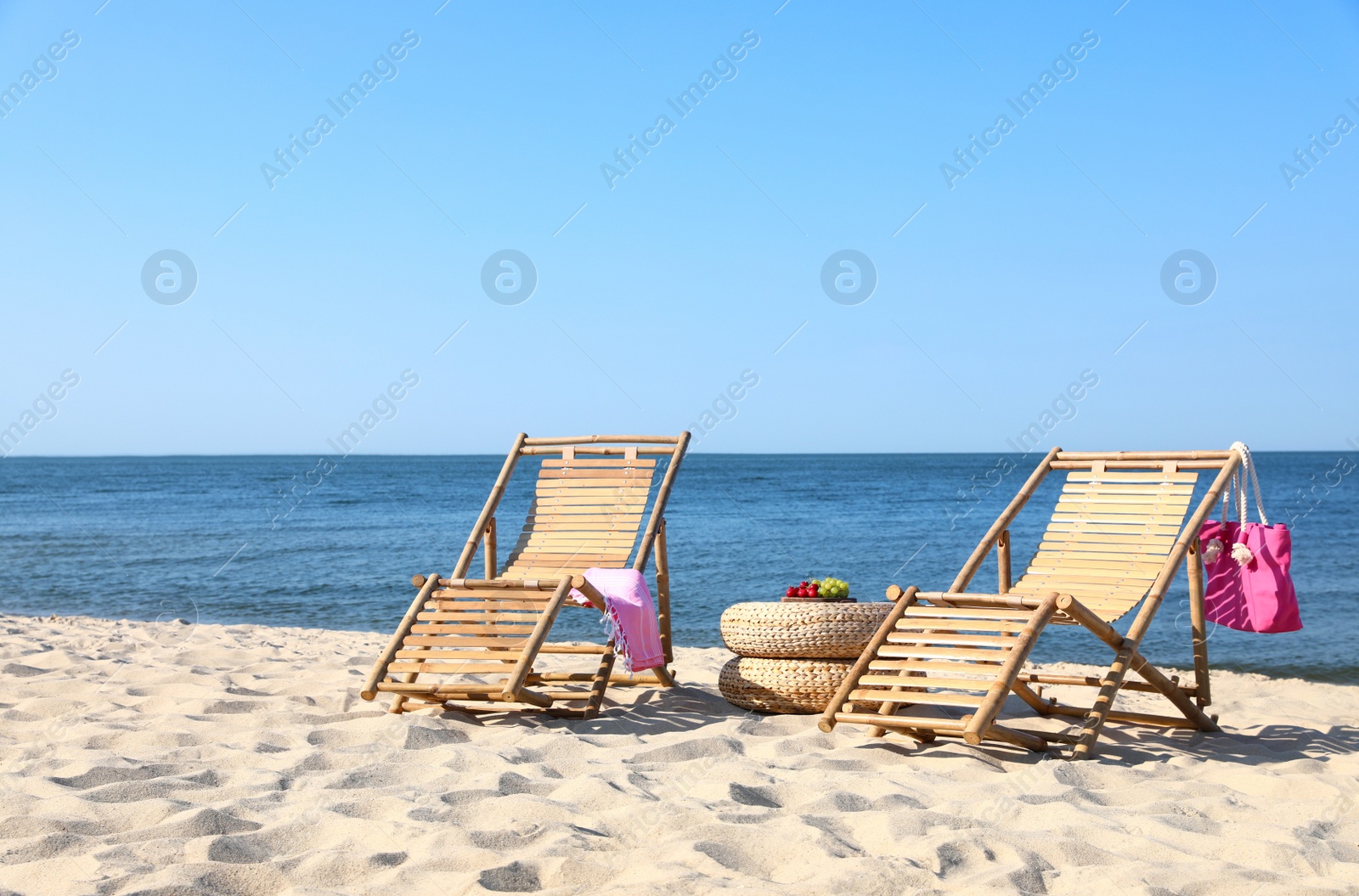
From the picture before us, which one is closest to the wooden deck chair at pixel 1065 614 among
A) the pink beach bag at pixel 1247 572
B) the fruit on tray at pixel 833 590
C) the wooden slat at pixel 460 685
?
the pink beach bag at pixel 1247 572

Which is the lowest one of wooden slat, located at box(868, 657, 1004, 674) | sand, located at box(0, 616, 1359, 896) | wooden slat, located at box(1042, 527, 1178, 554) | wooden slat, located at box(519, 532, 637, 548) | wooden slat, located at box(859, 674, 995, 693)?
sand, located at box(0, 616, 1359, 896)

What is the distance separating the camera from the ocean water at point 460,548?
381 inches

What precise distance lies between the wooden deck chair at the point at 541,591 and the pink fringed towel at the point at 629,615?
0.21 ft

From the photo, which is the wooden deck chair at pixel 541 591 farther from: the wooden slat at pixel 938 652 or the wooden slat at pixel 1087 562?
the wooden slat at pixel 1087 562

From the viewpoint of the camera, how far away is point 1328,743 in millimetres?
4488

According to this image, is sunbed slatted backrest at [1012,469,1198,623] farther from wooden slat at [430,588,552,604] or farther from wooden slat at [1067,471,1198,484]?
wooden slat at [430,588,552,604]

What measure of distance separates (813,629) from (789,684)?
0.28 metres

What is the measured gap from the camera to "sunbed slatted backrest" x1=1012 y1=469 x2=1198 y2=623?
473cm

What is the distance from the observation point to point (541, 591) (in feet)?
16.2

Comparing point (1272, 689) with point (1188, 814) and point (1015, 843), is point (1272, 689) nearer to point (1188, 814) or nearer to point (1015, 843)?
point (1188, 814)

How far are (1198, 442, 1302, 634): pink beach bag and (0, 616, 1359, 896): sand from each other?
517 millimetres

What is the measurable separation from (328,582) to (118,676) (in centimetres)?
771

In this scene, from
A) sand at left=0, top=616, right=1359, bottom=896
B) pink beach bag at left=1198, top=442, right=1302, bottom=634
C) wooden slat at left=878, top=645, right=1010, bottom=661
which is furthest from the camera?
pink beach bag at left=1198, top=442, right=1302, bottom=634

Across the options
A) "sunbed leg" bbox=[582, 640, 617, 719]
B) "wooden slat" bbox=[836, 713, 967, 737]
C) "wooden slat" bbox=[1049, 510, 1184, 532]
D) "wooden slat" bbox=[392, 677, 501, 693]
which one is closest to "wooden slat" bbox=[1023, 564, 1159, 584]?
"wooden slat" bbox=[1049, 510, 1184, 532]
